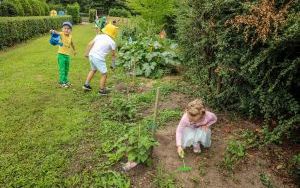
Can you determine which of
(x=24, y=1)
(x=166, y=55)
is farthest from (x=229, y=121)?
(x=24, y=1)

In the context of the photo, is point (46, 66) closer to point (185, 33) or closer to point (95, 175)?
point (185, 33)

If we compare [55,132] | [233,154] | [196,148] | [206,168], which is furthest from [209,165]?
[55,132]

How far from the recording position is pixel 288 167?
4559mm

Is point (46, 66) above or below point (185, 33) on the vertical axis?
below

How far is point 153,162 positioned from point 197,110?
897mm

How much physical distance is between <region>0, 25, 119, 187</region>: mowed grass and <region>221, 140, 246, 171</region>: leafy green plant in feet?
6.75

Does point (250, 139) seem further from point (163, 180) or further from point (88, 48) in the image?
point (88, 48)

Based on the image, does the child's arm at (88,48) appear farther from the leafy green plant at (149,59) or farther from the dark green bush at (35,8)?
the dark green bush at (35,8)

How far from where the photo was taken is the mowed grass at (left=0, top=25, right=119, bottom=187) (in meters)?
4.18

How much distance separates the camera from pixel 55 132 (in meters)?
5.30

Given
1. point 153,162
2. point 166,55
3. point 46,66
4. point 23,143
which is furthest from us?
point 46,66

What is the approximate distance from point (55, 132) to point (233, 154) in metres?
2.71

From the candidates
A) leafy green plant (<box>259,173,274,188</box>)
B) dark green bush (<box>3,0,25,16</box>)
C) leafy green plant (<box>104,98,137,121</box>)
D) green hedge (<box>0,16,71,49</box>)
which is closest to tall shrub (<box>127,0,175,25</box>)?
green hedge (<box>0,16,71,49</box>)

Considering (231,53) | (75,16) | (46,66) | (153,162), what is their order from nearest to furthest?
(153,162)
(231,53)
(46,66)
(75,16)
